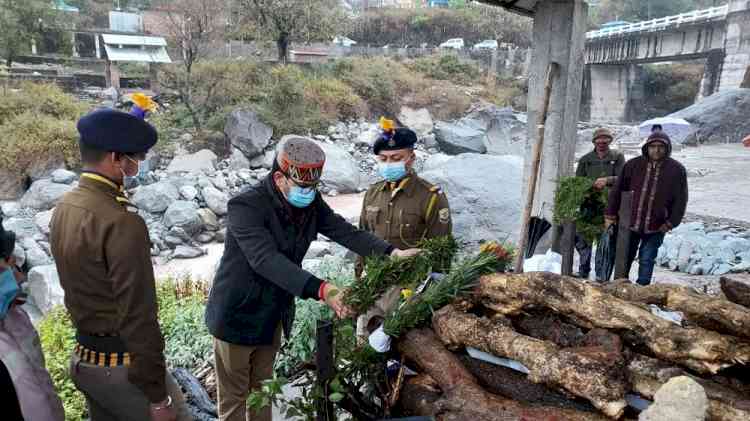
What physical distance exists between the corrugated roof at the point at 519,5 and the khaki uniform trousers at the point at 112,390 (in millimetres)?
4419

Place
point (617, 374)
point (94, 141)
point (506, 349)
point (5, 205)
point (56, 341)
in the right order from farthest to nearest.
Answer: point (5, 205) → point (56, 341) → point (94, 141) → point (506, 349) → point (617, 374)

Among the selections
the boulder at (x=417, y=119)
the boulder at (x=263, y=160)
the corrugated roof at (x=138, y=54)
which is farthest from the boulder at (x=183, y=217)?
the corrugated roof at (x=138, y=54)

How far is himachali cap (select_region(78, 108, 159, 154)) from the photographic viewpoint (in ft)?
7.39

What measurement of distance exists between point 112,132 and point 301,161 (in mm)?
850

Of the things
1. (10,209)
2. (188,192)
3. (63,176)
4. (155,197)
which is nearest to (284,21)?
(63,176)

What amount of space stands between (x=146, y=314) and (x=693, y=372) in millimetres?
2074

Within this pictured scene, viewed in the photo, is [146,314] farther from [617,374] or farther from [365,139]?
[365,139]

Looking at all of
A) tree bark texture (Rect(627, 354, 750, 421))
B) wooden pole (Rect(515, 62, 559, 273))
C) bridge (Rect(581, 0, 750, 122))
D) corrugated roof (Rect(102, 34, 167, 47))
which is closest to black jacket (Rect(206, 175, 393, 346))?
tree bark texture (Rect(627, 354, 750, 421))

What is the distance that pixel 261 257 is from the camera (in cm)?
262

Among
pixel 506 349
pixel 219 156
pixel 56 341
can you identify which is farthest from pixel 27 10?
pixel 506 349

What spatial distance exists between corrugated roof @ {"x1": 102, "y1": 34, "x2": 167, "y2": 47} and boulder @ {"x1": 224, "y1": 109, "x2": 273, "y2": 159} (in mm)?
10144

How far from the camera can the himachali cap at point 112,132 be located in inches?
88.7

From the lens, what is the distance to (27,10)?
24.1 metres

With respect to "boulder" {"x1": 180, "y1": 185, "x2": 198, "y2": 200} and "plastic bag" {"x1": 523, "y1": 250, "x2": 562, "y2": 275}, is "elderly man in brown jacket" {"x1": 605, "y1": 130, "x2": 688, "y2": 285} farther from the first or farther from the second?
"boulder" {"x1": 180, "y1": 185, "x2": 198, "y2": 200}
